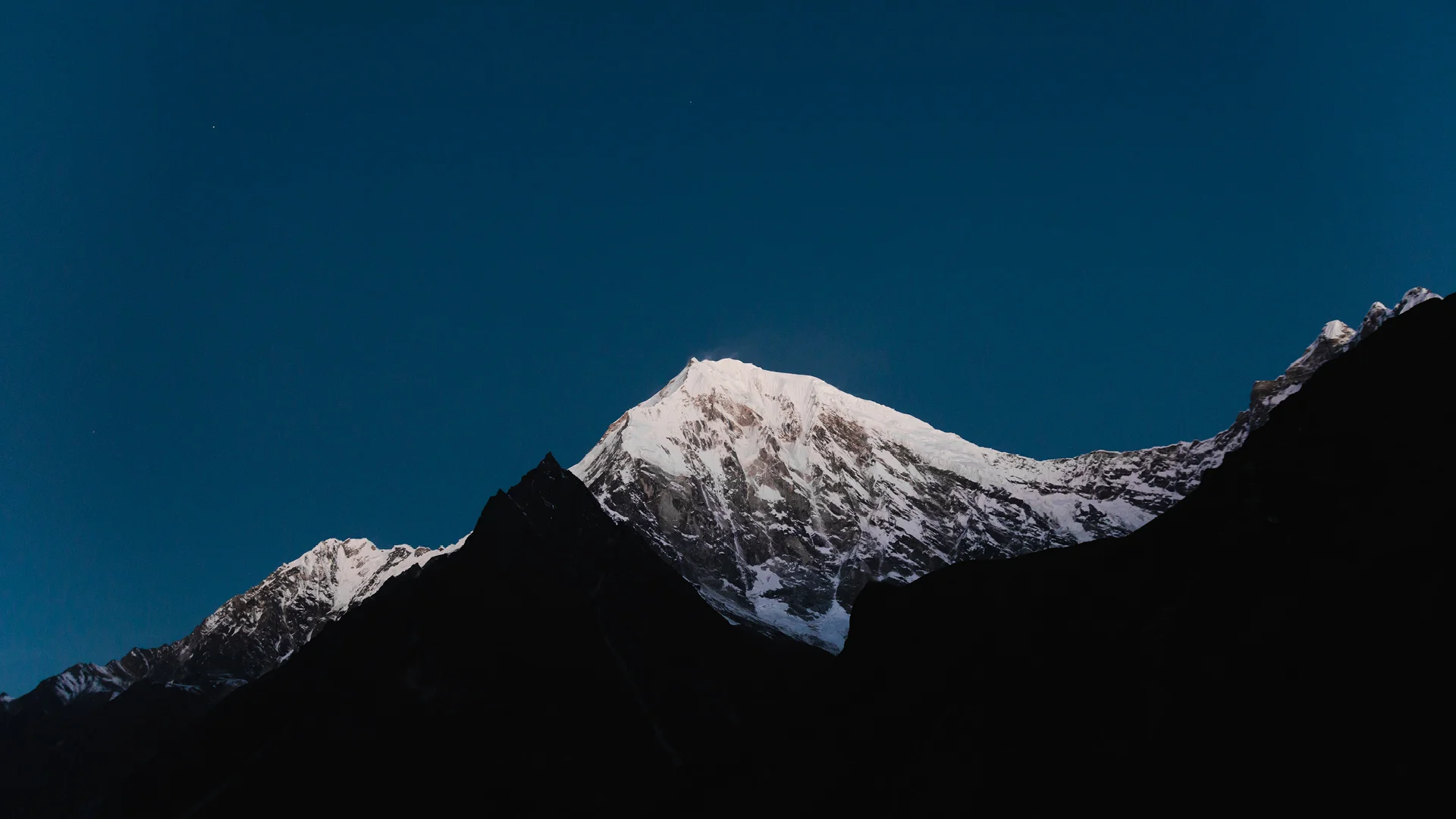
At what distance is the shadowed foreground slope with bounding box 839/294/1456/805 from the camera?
4497 centimetres

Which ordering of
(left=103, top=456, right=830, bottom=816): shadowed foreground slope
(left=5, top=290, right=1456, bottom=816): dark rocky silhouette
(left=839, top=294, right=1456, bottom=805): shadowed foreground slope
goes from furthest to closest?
(left=103, top=456, right=830, bottom=816): shadowed foreground slope
(left=5, top=290, right=1456, bottom=816): dark rocky silhouette
(left=839, top=294, right=1456, bottom=805): shadowed foreground slope

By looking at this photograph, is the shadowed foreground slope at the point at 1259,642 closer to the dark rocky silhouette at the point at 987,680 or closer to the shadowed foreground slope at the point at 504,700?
the dark rocky silhouette at the point at 987,680

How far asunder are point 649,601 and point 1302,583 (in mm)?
115552

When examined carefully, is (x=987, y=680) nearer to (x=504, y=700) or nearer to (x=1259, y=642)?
(x=1259, y=642)

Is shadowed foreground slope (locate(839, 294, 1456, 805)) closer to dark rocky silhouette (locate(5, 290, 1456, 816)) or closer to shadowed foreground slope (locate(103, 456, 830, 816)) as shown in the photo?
dark rocky silhouette (locate(5, 290, 1456, 816))

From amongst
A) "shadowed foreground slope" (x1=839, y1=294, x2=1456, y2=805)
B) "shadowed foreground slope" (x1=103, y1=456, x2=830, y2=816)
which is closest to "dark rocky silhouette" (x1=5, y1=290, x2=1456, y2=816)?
"shadowed foreground slope" (x1=839, y1=294, x2=1456, y2=805)

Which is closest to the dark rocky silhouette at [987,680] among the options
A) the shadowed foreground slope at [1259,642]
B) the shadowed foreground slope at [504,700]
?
the shadowed foreground slope at [1259,642]

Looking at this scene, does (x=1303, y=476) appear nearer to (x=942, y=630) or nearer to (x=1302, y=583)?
(x=1302, y=583)

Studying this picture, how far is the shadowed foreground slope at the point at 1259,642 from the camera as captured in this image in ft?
148

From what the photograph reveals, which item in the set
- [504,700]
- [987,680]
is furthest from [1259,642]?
[504,700]

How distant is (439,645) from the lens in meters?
130

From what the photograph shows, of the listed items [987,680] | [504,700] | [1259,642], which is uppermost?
[504,700]

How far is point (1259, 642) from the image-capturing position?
5191cm

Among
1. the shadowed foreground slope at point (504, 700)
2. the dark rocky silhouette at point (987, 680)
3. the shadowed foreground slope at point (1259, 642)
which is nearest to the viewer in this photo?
the shadowed foreground slope at point (1259, 642)
